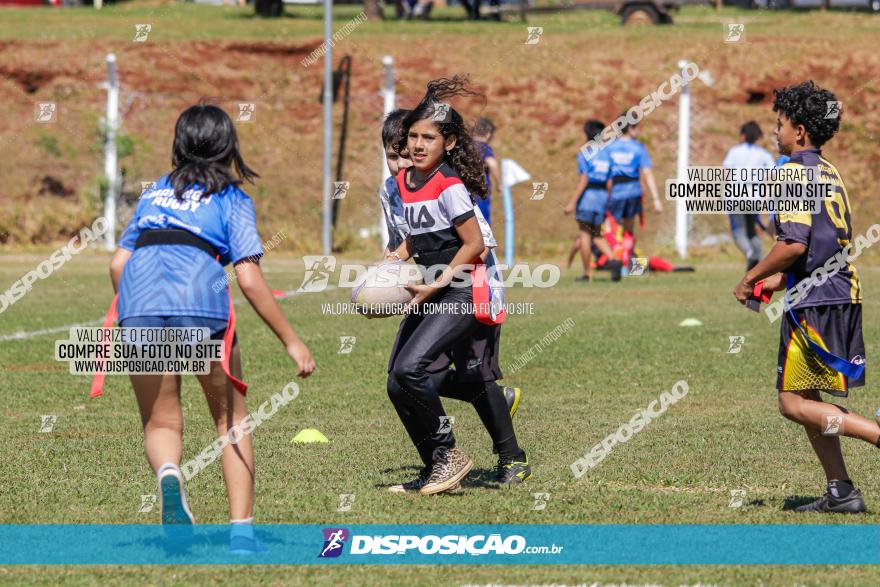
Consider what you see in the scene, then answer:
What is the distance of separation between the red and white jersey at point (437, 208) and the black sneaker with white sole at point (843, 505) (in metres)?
2.15

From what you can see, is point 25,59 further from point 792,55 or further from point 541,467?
point 541,467

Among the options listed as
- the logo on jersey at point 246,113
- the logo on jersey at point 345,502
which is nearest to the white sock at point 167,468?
the logo on jersey at point 345,502

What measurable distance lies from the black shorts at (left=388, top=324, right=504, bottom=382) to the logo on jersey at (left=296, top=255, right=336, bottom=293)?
35.7 ft

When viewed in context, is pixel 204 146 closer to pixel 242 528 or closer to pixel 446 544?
pixel 242 528

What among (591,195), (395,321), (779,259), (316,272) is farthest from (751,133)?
(779,259)

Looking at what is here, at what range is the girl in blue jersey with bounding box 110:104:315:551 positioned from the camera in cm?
518

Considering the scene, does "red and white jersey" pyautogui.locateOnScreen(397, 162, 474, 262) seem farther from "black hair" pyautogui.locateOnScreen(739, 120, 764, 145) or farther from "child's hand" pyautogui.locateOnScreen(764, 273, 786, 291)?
"black hair" pyautogui.locateOnScreen(739, 120, 764, 145)

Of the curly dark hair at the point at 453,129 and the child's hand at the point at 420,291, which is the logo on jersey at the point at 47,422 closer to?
the child's hand at the point at 420,291

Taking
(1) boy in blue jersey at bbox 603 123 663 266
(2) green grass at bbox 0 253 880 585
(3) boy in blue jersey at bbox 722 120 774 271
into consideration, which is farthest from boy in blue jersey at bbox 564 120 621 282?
(2) green grass at bbox 0 253 880 585

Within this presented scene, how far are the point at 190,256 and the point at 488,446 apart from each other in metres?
3.37

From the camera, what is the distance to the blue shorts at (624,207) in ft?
61.6

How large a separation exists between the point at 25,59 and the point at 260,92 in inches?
235

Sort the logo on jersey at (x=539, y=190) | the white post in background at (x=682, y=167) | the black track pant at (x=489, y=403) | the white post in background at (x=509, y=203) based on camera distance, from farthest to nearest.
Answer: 1. the logo on jersey at (x=539, y=190)
2. the white post in background at (x=682, y=167)
3. the white post in background at (x=509, y=203)
4. the black track pant at (x=489, y=403)

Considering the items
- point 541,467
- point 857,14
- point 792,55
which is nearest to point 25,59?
point 792,55
